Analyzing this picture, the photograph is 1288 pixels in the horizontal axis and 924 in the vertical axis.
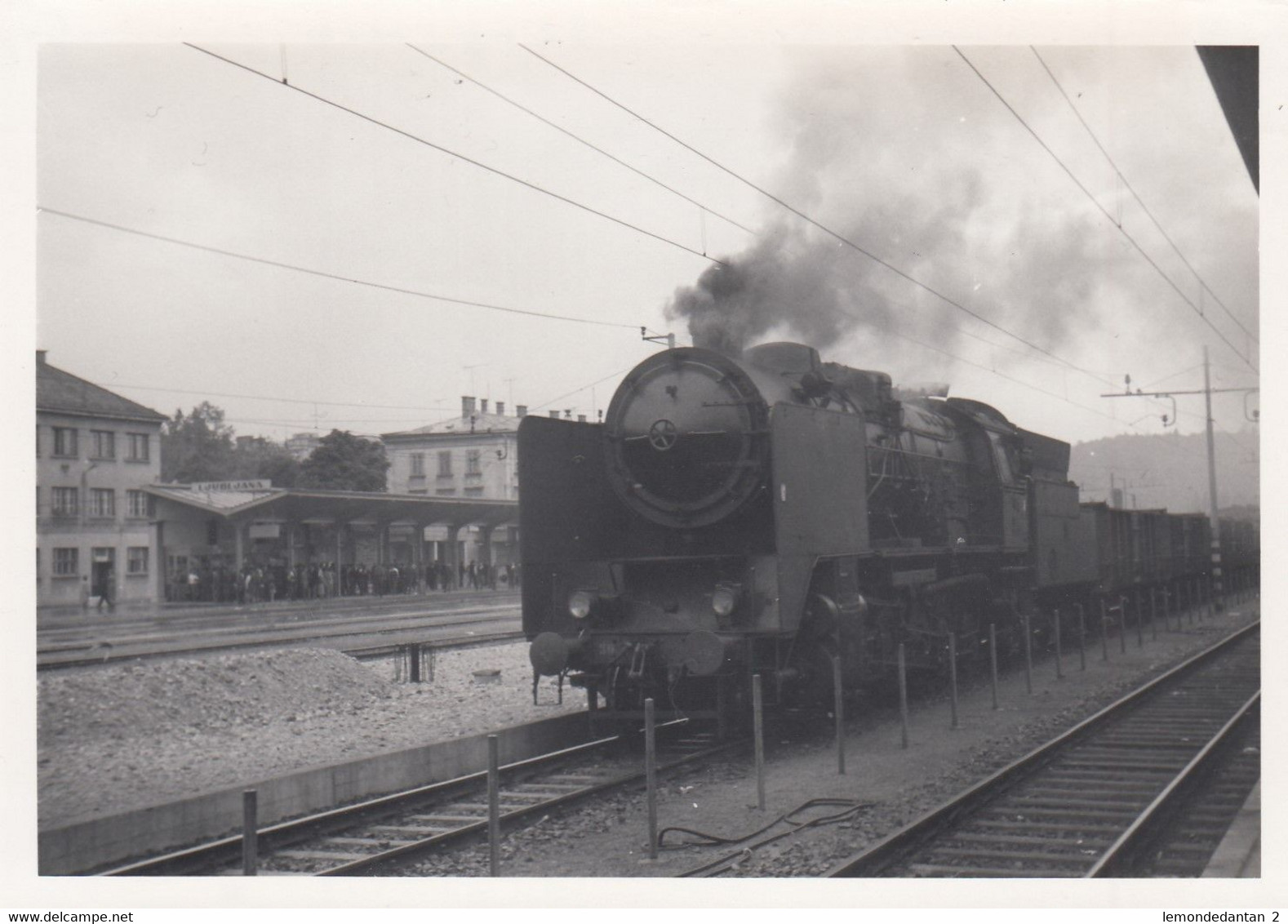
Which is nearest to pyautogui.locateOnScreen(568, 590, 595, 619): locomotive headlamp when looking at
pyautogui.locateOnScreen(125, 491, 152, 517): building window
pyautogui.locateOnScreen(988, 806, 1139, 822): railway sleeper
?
pyautogui.locateOnScreen(988, 806, 1139, 822): railway sleeper

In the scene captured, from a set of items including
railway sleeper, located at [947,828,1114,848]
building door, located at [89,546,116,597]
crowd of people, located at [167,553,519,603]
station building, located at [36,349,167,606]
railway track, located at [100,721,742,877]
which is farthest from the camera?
crowd of people, located at [167,553,519,603]

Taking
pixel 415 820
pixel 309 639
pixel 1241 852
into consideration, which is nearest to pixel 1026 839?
pixel 1241 852

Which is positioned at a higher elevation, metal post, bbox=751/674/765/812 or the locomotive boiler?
the locomotive boiler

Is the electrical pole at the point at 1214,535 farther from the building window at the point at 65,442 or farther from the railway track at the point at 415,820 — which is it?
the building window at the point at 65,442

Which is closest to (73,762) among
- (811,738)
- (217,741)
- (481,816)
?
(217,741)

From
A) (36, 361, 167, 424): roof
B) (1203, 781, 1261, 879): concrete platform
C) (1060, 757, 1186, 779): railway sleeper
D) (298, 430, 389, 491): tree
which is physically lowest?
(1060, 757, 1186, 779): railway sleeper

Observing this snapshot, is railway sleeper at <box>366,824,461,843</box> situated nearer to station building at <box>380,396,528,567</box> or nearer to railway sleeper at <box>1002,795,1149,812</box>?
railway sleeper at <box>1002,795,1149,812</box>
